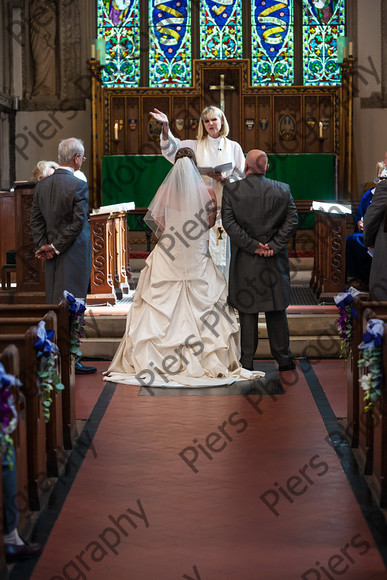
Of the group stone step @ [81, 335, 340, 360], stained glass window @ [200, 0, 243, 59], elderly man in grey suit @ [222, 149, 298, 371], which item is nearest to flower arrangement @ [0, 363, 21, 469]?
elderly man in grey suit @ [222, 149, 298, 371]

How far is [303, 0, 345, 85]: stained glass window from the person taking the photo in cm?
1404

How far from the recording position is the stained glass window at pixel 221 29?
1412 cm

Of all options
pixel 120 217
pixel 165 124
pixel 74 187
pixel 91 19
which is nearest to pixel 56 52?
pixel 91 19

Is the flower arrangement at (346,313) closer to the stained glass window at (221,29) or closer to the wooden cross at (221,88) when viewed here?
the wooden cross at (221,88)

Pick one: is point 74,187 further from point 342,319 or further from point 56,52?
point 56,52

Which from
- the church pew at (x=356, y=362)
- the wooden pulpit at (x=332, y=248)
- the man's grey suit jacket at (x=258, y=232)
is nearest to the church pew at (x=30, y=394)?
the church pew at (x=356, y=362)

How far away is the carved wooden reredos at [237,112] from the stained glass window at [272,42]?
355 millimetres

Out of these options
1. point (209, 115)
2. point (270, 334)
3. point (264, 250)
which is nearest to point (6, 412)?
point (264, 250)

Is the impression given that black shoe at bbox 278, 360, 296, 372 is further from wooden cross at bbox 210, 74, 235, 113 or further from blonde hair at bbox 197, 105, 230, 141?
wooden cross at bbox 210, 74, 235, 113

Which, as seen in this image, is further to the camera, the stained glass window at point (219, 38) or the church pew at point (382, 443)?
the stained glass window at point (219, 38)

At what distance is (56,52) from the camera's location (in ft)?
46.2

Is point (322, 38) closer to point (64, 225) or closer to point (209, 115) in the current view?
point (209, 115)

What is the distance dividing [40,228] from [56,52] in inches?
326

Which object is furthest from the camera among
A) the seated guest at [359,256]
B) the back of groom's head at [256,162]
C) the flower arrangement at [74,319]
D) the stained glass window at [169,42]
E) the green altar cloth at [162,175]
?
the stained glass window at [169,42]
